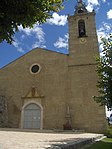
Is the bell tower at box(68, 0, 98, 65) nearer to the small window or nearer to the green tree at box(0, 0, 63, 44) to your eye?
the small window

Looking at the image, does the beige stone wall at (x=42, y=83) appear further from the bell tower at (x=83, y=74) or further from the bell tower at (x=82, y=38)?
the bell tower at (x=82, y=38)

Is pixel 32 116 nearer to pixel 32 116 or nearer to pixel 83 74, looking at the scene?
pixel 32 116

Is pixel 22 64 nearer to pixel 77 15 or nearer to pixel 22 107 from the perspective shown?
pixel 22 107

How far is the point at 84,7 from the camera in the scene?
81.1 ft

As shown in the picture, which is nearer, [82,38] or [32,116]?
[32,116]

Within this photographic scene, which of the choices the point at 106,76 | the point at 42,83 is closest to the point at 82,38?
the point at 42,83

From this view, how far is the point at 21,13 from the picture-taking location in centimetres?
479

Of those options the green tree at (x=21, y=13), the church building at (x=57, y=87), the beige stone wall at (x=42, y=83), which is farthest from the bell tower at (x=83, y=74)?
the green tree at (x=21, y=13)

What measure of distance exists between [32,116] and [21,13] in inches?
→ 656

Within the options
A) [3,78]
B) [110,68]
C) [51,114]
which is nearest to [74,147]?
[110,68]

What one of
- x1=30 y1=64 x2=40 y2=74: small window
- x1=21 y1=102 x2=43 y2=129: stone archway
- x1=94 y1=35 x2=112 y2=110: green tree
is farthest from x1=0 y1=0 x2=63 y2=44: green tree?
x1=30 y1=64 x2=40 y2=74: small window

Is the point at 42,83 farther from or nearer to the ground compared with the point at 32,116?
farther from the ground

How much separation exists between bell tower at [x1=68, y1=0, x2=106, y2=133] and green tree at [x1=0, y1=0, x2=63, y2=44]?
46.8ft

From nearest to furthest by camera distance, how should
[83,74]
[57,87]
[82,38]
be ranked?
1. [83,74]
2. [57,87]
3. [82,38]
